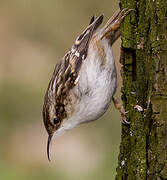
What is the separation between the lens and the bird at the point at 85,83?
5270 millimetres

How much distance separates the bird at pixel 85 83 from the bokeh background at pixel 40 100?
192 centimetres

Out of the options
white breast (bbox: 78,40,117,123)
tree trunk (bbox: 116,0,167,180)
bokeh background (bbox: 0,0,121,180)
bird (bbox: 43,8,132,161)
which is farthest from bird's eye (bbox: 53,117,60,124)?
bokeh background (bbox: 0,0,121,180)

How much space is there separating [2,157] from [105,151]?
1.60 metres

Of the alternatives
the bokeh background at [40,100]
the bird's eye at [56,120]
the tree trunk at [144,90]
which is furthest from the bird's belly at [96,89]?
the bokeh background at [40,100]

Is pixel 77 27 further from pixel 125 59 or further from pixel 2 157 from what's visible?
pixel 125 59

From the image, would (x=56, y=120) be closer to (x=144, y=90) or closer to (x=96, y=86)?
(x=96, y=86)

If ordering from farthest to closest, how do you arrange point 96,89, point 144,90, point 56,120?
point 56,120
point 96,89
point 144,90

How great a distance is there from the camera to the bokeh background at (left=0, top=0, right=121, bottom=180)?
809 cm

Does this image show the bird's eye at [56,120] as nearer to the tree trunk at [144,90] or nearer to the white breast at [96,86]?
the white breast at [96,86]

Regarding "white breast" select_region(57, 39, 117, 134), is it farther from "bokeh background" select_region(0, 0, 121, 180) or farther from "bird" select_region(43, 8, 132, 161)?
"bokeh background" select_region(0, 0, 121, 180)

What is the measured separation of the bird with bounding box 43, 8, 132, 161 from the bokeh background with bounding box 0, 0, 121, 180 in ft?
6.31

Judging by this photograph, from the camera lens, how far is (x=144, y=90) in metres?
4.25


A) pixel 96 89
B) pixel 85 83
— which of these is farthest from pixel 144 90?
pixel 85 83

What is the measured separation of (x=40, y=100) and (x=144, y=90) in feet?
17.5
